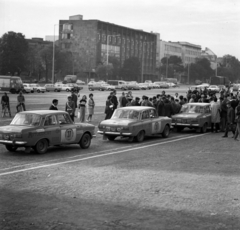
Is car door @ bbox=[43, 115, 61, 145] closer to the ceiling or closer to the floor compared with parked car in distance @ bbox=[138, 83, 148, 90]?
closer to the floor

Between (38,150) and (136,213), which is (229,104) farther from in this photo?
(136,213)

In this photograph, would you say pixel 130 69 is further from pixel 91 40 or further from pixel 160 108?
pixel 160 108

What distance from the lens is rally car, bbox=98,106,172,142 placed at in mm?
18906

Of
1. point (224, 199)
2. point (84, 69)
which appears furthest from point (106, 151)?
point (84, 69)

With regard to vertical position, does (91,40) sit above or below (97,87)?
above

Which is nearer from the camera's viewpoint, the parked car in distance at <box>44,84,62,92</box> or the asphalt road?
the asphalt road

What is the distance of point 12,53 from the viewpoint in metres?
88.3

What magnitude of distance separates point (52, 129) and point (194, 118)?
928 cm

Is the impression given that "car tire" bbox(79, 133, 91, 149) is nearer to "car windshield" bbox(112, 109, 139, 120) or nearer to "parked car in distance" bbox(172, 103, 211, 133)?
"car windshield" bbox(112, 109, 139, 120)

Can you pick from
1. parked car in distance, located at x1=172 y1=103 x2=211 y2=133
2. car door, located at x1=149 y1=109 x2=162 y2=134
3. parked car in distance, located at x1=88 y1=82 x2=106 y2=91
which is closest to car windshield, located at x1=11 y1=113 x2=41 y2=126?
car door, located at x1=149 y1=109 x2=162 y2=134

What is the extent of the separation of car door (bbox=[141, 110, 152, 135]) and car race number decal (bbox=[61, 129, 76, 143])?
375 centimetres

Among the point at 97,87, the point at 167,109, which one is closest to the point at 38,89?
the point at 97,87

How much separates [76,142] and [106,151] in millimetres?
1035

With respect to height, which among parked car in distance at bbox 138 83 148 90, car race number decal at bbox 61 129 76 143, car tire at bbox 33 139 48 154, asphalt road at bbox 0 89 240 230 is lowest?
asphalt road at bbox 0 89 240 230
